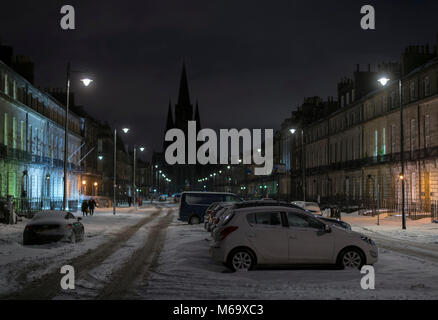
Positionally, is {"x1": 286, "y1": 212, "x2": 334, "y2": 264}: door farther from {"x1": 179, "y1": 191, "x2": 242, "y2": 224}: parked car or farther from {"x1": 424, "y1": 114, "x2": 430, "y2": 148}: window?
{"x1": 424, "y1": 114, "x2": 430, "y2": 148}: window

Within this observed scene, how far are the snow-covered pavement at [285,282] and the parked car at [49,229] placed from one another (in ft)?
23.2

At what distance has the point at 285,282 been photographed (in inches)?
478

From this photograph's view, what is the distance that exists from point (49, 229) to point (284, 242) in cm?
1092

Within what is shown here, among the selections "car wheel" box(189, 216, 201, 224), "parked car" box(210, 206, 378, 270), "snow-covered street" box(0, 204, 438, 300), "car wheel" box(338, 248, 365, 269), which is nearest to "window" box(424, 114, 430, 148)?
"car wheel" box(189, 216, 201, 224)

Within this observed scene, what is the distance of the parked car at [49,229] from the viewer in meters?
21.1

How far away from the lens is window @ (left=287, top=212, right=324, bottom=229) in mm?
14219

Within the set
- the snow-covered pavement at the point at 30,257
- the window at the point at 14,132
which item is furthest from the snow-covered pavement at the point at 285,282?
the window at the point at 14,132

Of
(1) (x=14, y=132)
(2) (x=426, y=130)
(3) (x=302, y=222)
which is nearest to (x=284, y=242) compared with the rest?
(3) (x=302, y=222)

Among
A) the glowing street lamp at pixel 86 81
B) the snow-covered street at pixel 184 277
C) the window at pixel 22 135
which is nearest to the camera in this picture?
the snow-covered street at pixel 184 277

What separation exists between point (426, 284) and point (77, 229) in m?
15.2

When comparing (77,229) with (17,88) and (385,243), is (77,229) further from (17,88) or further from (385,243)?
(17,88)

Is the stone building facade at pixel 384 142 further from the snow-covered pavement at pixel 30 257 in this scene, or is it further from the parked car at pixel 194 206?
the snow-covered pavement at pixel 30 257

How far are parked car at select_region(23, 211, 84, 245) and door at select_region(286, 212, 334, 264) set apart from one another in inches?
427
